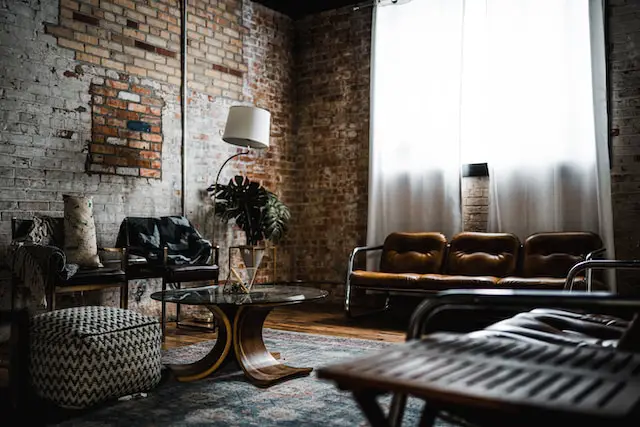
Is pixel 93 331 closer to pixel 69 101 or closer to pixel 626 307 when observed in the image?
pixel 626 307

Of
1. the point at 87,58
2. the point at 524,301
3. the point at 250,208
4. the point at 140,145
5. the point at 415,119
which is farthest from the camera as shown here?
the point at 415,119

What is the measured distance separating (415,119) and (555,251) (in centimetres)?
193

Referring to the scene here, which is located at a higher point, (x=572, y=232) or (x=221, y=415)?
(x=572, y=232)

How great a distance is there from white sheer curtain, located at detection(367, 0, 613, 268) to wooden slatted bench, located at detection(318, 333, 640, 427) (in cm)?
394

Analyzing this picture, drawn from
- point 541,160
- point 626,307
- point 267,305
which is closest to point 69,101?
point 267,305

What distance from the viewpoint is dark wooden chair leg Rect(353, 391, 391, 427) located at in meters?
1.37

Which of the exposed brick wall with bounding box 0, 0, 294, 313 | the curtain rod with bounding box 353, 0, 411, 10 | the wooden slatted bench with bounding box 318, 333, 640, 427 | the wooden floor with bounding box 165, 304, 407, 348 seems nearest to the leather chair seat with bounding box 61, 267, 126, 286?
the wooden floor with bounding box 165, 304, 407, 348

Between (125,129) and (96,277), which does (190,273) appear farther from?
(125,129)

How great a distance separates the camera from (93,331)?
2.96 m

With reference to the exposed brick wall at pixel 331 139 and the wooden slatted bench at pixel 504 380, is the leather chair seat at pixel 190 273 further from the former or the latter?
the wooden slatted bench at pixel 504 380

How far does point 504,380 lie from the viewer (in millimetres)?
1295

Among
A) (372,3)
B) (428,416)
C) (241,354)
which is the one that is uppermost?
(372,3)

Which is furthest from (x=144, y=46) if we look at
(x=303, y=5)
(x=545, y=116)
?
(x=545, y=116)

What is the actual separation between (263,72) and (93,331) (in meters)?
4.41
